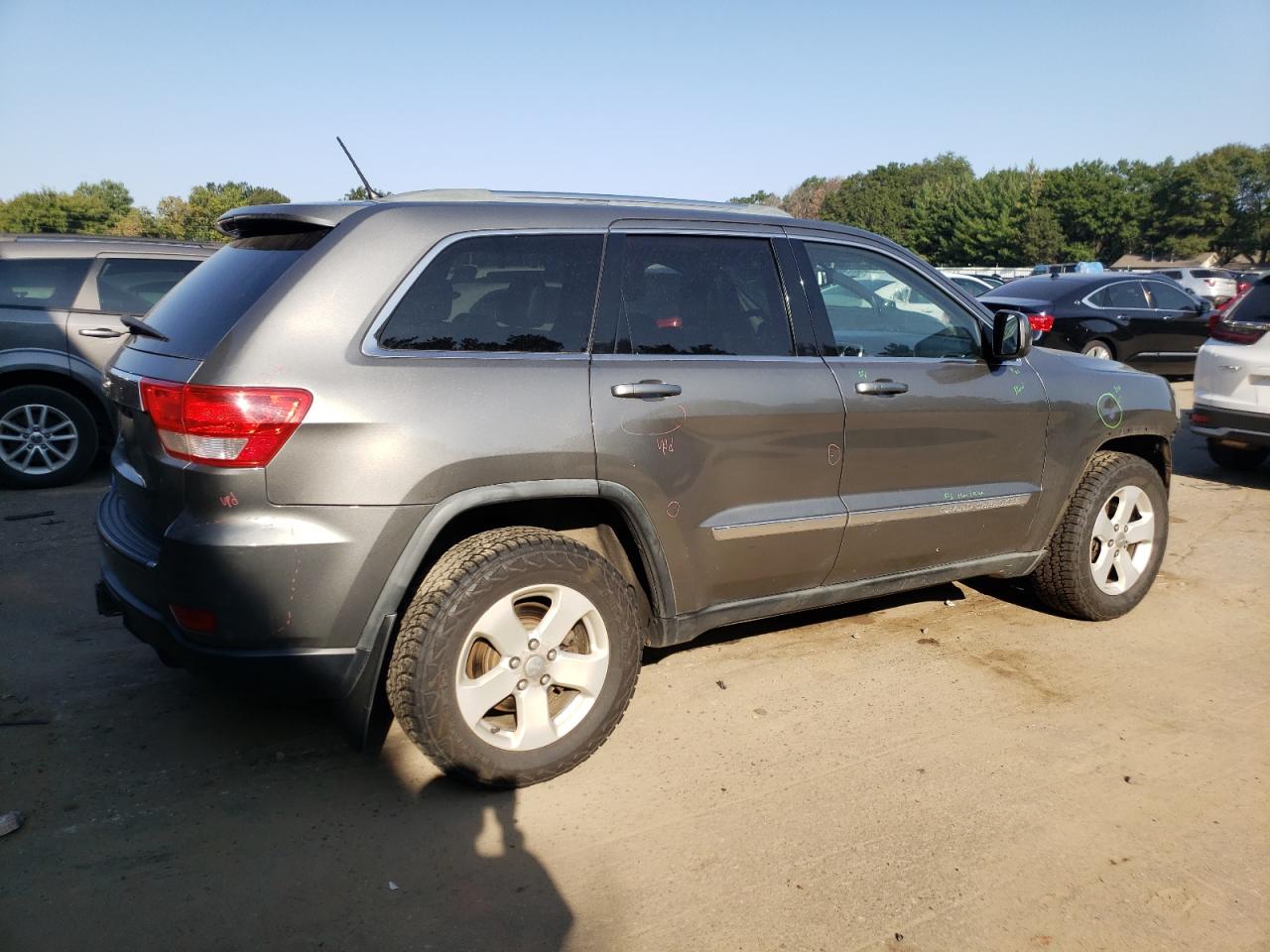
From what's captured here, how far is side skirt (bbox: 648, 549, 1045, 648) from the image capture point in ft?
11.6

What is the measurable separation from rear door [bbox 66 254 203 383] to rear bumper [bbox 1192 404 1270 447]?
810cm

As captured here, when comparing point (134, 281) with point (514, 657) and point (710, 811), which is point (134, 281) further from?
point (710, 811)

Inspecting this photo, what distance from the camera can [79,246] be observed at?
24.4ft

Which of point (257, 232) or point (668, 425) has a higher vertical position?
point (257, 232)

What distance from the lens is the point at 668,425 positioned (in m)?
3.32

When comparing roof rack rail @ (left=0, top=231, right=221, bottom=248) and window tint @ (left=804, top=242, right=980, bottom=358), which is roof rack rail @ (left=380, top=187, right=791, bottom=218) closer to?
window tint @ (left=804, top=242, right=980, bottom=358)

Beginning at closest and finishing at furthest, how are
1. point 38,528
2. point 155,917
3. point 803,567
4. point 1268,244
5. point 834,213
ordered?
1. point 155,917
2. point 803,567
3. point 38,528
4. point 1268,244
5. point 834,213

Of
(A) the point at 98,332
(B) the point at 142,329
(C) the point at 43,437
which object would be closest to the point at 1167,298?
(A) the point at 98,332

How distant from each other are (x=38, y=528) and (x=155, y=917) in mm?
4453

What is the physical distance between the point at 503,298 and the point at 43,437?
573 centimetres

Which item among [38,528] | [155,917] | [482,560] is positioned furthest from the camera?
[38,528]

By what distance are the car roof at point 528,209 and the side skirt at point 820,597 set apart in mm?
1456

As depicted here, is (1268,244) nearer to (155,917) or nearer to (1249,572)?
(1249,572)

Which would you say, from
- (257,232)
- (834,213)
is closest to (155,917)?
(257,232)
